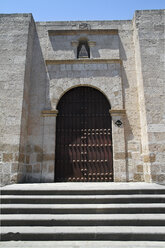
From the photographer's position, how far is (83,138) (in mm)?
5156

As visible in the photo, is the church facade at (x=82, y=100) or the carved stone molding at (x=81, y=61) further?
the carved stone molding at (x=81, y=61)

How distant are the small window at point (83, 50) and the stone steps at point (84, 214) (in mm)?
4275

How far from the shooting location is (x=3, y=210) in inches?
121

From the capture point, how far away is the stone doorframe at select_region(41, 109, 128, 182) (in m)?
4.79

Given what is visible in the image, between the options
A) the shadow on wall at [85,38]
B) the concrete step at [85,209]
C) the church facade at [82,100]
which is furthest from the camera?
the shadow on wall at [85,38]

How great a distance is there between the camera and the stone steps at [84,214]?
2.60m

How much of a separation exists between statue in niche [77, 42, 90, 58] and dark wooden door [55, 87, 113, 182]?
122 centimetres

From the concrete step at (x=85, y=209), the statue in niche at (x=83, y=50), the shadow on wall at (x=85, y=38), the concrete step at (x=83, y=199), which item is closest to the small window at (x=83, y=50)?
the statue in niche at (x=83, y=50)
